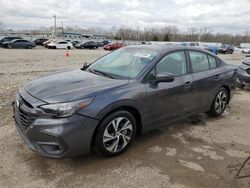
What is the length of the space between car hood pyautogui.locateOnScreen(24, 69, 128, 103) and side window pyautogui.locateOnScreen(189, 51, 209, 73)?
1691 mm

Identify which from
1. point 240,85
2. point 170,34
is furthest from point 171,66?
point 170,34

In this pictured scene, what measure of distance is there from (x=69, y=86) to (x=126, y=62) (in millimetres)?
1221

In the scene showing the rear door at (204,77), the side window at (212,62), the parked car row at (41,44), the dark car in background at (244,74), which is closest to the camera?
the rear door at (204,77)

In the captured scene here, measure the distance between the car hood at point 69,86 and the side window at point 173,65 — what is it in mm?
724

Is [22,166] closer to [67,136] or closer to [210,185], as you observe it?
[67,136]

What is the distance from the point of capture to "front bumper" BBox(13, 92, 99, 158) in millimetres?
3145

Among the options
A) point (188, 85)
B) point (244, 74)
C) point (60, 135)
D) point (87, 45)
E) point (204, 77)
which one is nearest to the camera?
point (60, 135)

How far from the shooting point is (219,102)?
5.61 m

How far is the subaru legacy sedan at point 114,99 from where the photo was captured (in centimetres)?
321

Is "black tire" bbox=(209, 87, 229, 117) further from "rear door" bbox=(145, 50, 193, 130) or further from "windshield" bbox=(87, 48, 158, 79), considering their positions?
"windshield" bbox=(87, 48, 158, 79)

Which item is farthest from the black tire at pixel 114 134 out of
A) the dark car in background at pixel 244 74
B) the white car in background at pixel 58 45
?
the white car in background at pixel 58 45

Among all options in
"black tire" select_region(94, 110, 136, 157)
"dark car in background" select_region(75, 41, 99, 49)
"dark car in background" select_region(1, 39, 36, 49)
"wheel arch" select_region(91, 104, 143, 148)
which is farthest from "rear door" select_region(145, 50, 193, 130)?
"dark car in background" select_region(75, 41, 99, 49)

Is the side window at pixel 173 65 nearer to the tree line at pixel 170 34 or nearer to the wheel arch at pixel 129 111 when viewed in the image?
the wheel arch at pixel 129 111

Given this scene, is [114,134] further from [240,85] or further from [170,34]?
[170,34]
